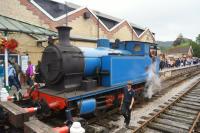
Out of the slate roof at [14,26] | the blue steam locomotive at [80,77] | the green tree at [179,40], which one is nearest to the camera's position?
the blue steam locomotive at [80,77]

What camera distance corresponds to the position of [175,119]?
8141 millimetres

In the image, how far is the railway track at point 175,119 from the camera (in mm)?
7132

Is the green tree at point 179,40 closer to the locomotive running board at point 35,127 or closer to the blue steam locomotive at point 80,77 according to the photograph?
the blue steam locomotive at point 80,77

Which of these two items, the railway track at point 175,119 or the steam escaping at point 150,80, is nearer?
the railway track at point 175,119

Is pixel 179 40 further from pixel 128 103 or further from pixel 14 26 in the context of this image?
pixel 128 103

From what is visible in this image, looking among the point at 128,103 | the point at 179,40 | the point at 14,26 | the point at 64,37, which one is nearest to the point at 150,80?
the point at 128,103

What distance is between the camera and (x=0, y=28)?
9.55 m

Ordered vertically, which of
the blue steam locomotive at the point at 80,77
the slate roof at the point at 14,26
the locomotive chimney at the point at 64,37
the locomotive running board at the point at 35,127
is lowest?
the locomotive running board at the point at 35,127

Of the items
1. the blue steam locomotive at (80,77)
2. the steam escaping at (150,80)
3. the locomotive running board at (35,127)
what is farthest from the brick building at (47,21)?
the locomotive running board at (35,127)

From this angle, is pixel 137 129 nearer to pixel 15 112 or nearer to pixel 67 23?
pixel 15 112

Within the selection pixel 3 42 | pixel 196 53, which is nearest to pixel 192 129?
pixel 3 42

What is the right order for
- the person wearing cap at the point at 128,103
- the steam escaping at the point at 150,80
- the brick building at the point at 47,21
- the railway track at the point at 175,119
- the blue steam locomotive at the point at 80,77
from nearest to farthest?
1. the blue steam locomotive at the point at 80,77
2. the railway track at the point at 175,119
3. the person wearing cap at the point at 128,103
4. the steam escaping at the point at 150,80
5. the brick building at the point at 47,21

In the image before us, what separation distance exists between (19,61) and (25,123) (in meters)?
9.80

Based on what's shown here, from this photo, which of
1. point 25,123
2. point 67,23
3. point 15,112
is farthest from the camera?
point 67,23
